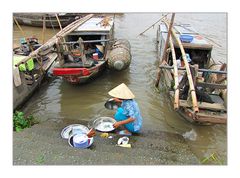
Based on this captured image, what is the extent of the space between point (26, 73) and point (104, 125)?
3.88 meters

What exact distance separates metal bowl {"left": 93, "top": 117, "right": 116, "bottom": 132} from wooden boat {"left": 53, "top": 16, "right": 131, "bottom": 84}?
2.21 meters

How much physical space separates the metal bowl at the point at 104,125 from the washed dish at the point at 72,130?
0.36m

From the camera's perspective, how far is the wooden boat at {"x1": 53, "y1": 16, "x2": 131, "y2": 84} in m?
8.23

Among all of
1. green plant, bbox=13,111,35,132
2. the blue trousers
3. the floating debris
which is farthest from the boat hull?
the floating debris

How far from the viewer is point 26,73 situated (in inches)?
336

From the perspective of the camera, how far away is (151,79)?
10258 mm

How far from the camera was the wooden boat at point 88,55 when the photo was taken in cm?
823

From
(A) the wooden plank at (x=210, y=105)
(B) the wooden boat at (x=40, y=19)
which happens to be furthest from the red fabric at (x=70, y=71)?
(B) the wooden boat at (x=40, y=19)

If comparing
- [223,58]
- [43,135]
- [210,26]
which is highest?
[210,26]

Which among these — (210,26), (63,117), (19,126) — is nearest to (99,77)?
(63,117)

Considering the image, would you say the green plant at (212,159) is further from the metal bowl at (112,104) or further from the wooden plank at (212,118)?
the metal bowl at (112,104)

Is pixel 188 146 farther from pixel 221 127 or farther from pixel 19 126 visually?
pixel 19 126

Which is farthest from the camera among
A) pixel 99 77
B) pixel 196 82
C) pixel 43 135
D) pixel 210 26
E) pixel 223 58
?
pixel 210 26

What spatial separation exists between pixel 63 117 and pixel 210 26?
1509 centimetres
